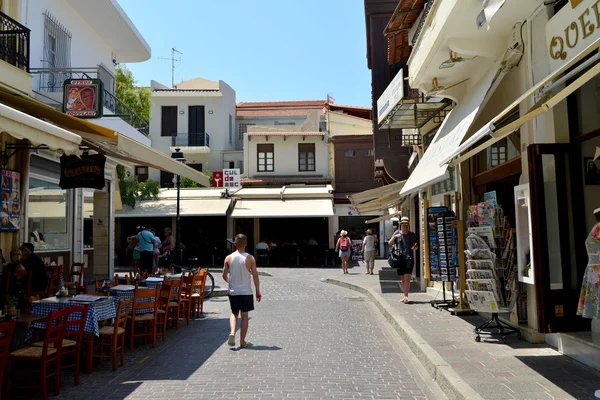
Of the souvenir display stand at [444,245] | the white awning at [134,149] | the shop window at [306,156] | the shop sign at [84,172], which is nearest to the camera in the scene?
the white awning at [134,149]

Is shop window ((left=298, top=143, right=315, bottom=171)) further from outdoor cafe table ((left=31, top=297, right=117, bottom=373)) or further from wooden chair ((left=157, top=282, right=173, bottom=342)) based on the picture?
outdoor cafe table ((left=31, top=297, right=117, bottom=373))

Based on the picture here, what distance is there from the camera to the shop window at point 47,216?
1327 cm

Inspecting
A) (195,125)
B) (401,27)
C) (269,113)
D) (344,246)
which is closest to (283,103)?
(269,113)

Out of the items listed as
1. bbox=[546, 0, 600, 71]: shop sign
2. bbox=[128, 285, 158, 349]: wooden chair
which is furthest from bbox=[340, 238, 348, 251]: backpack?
bbox=[546, 0, 600, 71]: shop sign

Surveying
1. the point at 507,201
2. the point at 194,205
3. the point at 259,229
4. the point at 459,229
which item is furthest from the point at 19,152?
the point at 259,229

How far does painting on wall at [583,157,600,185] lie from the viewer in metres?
6.58

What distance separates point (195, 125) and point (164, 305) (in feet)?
92.9

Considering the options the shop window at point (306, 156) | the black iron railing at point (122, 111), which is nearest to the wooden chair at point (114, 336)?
the black iron railing at point (122, 111)

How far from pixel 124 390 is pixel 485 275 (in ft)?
15.4

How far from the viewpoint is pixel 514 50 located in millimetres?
7496

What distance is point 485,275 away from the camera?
7574 mm

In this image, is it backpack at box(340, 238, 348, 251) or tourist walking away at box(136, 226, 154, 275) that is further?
backpack at box(340, 238, 348, 251)

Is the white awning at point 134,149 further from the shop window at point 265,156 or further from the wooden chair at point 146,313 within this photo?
the shop window at point 265,156

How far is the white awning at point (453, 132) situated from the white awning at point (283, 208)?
16.6 metres
